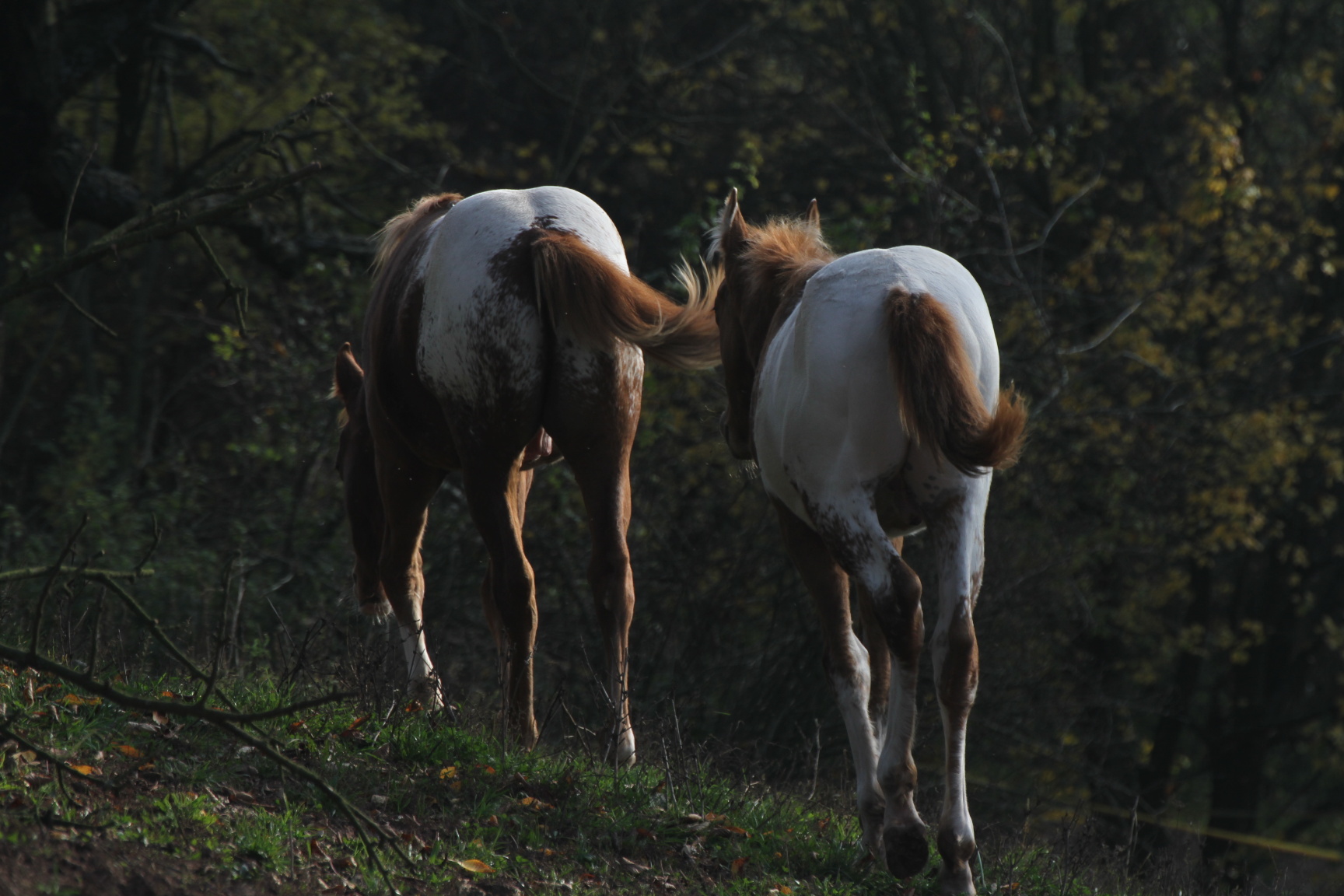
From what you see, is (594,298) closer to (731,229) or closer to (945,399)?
(731,229)

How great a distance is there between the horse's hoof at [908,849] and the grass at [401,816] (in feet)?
0.56

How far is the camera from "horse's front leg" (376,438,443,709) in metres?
5.54

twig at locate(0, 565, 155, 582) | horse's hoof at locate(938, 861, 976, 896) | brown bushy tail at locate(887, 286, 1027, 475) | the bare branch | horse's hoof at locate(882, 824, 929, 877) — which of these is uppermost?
the bare branch

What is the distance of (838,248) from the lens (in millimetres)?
10898

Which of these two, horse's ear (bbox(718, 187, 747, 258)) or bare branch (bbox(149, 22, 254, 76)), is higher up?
bare branch (bbox(149, 22, 254, 76))

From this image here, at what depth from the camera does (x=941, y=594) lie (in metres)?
4.08

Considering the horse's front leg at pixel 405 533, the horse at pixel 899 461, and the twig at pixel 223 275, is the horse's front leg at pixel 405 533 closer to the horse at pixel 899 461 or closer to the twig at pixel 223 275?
the twig at pixel 223 275

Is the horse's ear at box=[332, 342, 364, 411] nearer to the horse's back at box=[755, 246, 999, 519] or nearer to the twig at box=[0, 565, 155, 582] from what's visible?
the horse's back at box=[755, 246, 999, 519]

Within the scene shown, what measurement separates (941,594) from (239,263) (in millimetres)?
12505

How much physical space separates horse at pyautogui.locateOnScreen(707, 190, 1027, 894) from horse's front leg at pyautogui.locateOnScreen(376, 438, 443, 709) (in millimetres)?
1823

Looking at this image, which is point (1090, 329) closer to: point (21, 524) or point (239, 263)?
point (239, 263)

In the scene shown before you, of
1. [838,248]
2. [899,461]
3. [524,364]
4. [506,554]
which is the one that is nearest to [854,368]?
[899,461]

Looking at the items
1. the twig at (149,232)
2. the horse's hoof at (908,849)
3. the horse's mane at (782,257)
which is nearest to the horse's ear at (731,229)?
the horse's mane at (782,257)

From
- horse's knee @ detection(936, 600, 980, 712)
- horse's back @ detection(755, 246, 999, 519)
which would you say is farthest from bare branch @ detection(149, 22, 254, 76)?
horse's knee @ detection(936, 600, 980, 712)
